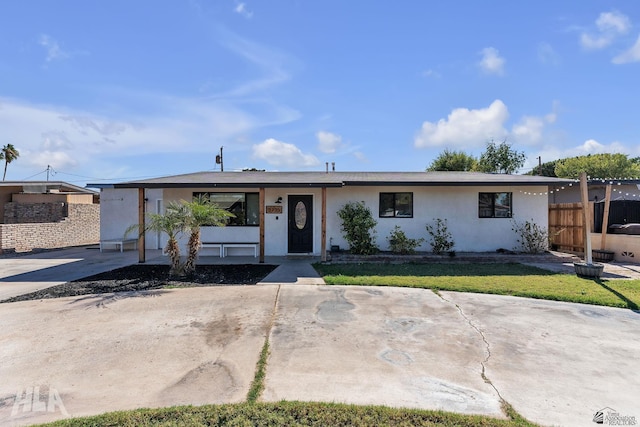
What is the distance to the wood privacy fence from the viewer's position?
37.7 ft

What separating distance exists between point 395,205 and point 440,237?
6.37 feet

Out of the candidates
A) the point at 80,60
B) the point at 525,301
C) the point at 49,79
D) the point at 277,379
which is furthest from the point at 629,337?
the point at 49,79

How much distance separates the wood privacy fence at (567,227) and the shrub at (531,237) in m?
0.70

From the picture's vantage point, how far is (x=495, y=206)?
11852mm

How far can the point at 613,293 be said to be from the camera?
6.71 metres

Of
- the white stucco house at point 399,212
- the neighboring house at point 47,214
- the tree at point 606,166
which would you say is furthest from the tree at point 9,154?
the tree at point 606,166

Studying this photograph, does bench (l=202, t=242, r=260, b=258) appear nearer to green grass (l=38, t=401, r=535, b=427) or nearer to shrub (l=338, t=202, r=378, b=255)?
shrub (l=338, t=202, r=378, b=255)

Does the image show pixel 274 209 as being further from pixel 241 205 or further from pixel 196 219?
pixel 196 219

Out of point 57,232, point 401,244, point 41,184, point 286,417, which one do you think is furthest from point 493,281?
point 41,184

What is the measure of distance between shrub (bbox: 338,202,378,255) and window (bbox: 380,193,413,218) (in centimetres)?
74

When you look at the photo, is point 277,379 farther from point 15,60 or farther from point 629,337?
point 15,60

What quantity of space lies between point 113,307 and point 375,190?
338 inches
